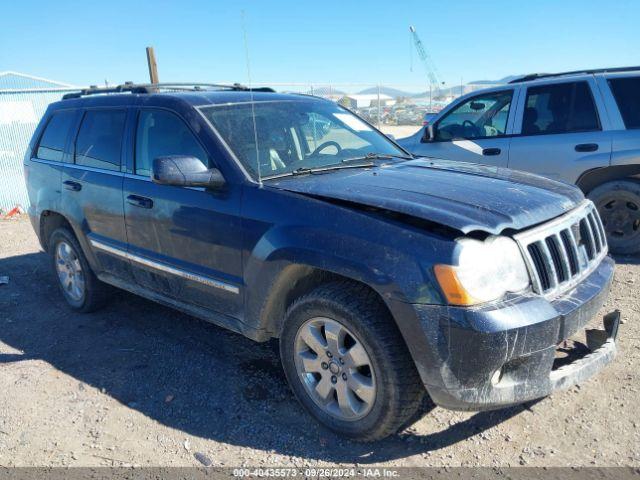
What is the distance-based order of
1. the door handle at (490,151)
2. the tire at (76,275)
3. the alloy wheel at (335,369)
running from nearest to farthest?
the alloy wheel at (335,369) < the tire at (76,275) < the door handle at (490,151)

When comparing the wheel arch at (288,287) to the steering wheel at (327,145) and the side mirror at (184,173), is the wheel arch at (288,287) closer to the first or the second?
the side mirror at (184,173)

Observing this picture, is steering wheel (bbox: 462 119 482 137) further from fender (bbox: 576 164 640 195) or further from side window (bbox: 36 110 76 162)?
side window (bbox: 36 110 76 162)

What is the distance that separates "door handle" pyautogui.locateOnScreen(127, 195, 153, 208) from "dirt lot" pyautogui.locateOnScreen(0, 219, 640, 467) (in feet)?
3.74

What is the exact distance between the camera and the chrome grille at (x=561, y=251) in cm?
260

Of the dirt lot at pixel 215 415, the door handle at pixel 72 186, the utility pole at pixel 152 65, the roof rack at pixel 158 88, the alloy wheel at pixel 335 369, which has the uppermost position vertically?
the utility pole at pixel 152 65

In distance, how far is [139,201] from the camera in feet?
12.5

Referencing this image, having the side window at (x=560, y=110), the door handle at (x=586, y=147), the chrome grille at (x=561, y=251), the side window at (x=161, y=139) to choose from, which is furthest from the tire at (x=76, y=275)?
the door handle at (x=586, y=147)

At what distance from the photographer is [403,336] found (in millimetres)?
2545

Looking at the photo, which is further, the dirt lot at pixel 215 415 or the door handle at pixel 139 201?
the door handle at pixel 139 201

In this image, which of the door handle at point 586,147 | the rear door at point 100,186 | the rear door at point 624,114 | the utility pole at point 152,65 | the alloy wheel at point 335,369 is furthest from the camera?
the utility pole at point 152,65

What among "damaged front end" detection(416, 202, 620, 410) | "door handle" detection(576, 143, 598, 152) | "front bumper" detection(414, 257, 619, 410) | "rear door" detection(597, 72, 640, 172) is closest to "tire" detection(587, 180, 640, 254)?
"rear door" detection(597, 72, 640, 172)

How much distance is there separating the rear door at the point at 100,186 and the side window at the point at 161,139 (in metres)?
0.24

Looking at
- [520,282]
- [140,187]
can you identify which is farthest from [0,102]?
[520,282]

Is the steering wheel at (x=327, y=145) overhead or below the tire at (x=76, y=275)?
overhead
